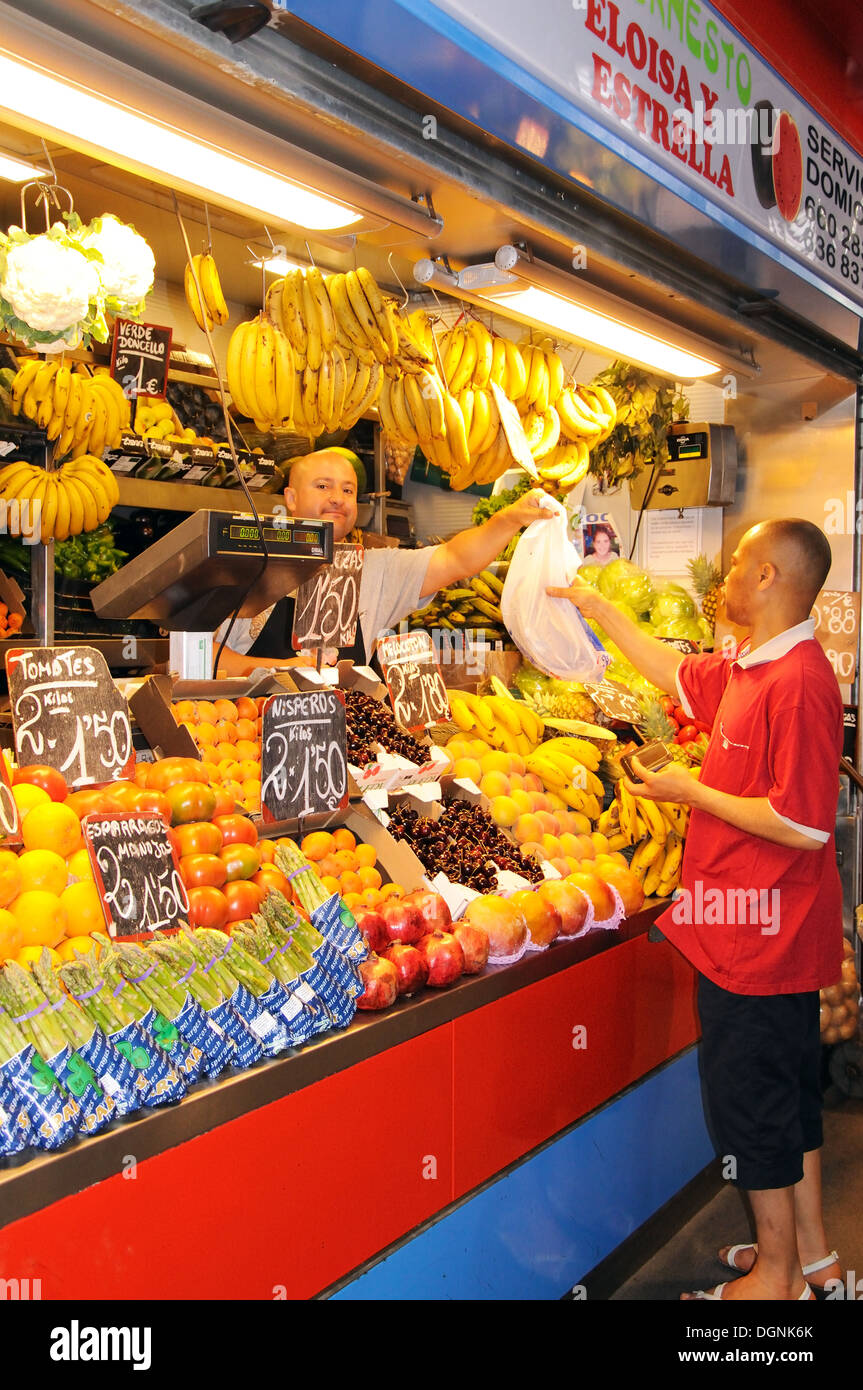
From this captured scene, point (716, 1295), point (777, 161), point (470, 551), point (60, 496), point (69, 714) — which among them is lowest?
point (716, 1295)

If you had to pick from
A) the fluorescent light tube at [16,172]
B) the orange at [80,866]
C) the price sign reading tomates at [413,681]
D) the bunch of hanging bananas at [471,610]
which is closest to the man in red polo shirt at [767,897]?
the price sign reading tomates at [413,681]

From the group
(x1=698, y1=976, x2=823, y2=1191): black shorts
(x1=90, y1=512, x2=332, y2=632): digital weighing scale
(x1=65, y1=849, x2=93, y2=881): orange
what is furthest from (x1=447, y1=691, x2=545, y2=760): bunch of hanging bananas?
(x1=65, y1=849, x2=93, y2=881): orange

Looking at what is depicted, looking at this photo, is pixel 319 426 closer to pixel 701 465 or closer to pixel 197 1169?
pixel 701 465

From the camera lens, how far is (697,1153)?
13.0ft

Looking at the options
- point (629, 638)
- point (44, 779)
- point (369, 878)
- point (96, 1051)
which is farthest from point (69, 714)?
point (629, 638)

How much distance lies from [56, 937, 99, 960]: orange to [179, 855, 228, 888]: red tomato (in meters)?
0.33

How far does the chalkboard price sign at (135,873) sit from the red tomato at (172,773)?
0.26 m

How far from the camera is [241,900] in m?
2.48

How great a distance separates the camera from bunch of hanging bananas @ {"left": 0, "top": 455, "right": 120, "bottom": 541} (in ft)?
18.0

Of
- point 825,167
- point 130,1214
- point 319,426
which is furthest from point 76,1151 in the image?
point 825,167

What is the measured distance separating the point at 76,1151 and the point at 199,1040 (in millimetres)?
345

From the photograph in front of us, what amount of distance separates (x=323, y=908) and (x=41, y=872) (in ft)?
2.01

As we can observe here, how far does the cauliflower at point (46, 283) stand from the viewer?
304 centimetres

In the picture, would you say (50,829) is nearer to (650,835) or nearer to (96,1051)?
(96,1051)
